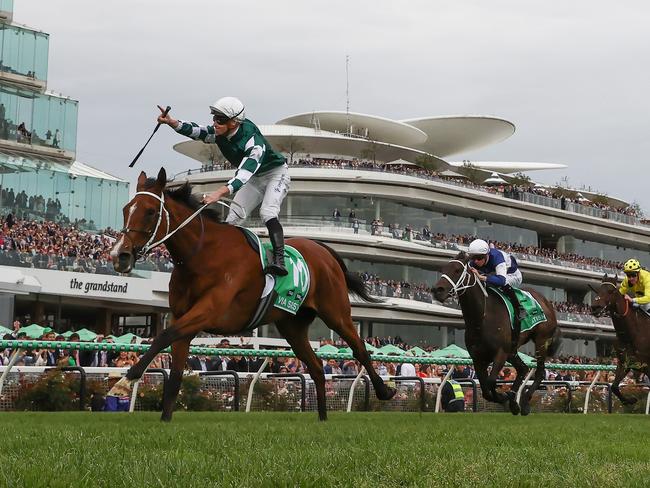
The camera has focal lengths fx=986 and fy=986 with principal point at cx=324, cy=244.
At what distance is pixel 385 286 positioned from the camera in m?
46.8

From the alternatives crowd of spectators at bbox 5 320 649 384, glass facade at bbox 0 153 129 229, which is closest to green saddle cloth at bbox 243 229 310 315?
crowd of spectators at bbox 5 320 649 384

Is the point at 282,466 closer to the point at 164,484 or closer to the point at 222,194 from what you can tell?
the point at 164,484

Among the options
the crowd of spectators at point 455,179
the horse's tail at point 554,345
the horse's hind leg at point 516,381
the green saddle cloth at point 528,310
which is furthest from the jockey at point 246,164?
the crowd of spectators at point 455,179

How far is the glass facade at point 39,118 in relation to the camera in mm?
33406

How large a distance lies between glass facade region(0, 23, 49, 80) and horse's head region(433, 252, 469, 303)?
27257 millimetres

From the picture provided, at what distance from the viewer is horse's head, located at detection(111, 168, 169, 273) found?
670 centimetres

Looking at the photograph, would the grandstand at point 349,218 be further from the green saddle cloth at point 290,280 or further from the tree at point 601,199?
the green saddle cloth at point 290,280

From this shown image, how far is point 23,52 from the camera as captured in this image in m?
34.9

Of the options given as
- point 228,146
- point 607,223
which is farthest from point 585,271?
point 228,146

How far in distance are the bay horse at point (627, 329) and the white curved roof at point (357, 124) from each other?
160 ft

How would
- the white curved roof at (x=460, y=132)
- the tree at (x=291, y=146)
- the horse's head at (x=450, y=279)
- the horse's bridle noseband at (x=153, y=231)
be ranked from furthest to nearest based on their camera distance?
the white curved roof at (x=460, y=132), the tree at (x=291, y=146), the horse's head at (x=450, y=279), the horse's bridle noseband at (x=153, y=231)

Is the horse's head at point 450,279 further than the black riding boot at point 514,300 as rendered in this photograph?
No

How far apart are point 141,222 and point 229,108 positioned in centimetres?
131

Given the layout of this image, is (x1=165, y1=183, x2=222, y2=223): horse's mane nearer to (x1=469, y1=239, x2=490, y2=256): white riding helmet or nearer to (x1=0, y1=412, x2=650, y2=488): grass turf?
(x1=0, y1=412, x2=650, y2=488): grass turf
